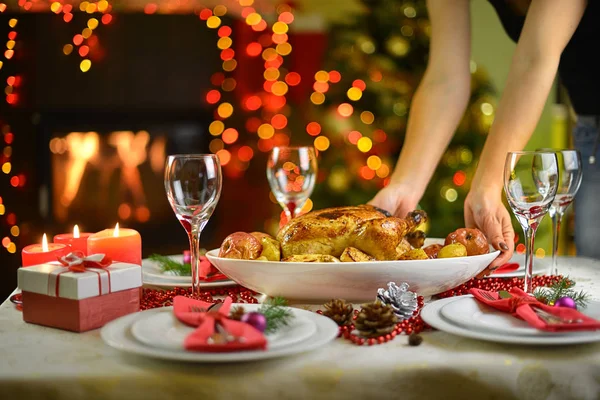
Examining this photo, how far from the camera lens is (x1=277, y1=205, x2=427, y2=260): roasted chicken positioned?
1086 mm

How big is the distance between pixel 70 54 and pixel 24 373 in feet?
9.93

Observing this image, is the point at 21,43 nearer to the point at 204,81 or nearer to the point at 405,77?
the point at 204,81

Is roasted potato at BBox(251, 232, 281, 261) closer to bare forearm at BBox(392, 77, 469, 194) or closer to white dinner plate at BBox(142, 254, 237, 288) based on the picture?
white dinner plate at BBox(142, 254, 237, 288)

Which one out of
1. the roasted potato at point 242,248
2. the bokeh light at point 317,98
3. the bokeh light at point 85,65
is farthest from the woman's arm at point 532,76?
the bokeh light at point 85,65

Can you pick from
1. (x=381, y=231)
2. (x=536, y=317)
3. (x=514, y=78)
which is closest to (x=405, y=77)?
(x=514, y=78)

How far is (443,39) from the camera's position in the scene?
1676 mm

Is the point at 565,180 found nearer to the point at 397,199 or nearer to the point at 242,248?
the point at 397,199

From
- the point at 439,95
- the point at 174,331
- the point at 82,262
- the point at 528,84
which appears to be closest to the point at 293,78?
the point at 439,95

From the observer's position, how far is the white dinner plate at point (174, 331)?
0.78m

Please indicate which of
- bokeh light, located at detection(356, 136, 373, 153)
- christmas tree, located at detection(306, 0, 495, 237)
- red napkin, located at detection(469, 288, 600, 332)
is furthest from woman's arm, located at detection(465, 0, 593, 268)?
bokeh light, located at detection(356, 136, 373, 153)

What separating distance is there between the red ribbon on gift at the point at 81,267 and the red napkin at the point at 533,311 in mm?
496

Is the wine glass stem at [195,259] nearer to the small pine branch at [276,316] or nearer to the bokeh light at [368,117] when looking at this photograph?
the small pine branch at [276,316]

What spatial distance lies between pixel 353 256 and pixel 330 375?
1.08ft

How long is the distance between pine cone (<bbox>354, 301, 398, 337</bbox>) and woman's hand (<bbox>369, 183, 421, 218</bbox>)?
62cm
